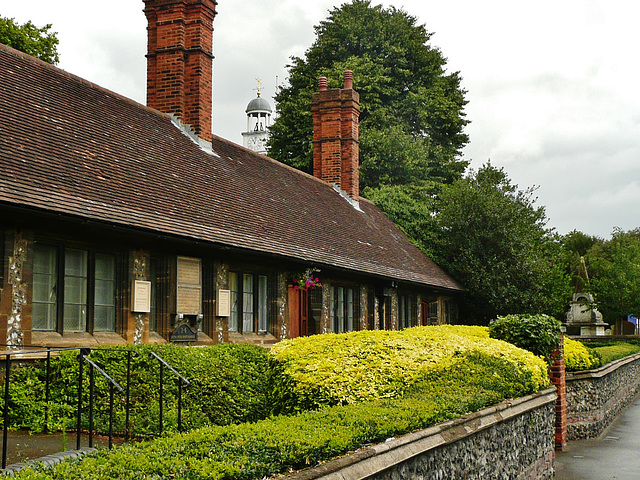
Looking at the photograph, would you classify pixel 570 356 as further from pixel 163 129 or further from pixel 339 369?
pixel 163 129

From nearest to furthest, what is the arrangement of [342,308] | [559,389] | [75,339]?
[75,339], [559,389], [342,308]

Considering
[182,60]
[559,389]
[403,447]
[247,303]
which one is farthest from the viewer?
[182,60]

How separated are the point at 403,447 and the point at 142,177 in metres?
10.2

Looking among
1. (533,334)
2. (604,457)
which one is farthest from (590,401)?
(533,334)

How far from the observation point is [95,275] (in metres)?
13.0

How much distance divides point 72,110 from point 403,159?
24761mm

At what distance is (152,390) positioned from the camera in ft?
34.2

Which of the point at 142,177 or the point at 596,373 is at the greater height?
the point at 142,177

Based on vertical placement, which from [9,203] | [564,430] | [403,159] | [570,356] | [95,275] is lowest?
[564,430]

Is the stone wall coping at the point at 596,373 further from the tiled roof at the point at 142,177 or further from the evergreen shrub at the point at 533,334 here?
the tiled roof at the point at 142,177

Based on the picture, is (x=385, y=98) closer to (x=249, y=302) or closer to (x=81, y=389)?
(x=249, y=302)

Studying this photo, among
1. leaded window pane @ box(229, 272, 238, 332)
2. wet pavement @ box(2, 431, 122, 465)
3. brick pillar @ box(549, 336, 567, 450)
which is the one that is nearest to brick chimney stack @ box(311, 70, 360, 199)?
A: leaded window pane @ box(229, 272, 238, 332)

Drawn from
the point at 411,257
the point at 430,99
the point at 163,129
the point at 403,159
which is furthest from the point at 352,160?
the point at 430,99

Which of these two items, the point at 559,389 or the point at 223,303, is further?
the point at 223,303
